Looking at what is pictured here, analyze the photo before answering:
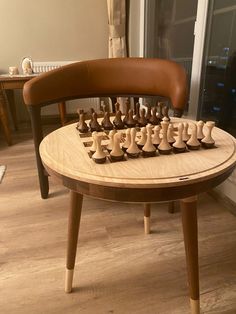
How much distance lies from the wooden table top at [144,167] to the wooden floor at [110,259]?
0.58 meters

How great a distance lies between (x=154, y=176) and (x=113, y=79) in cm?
122

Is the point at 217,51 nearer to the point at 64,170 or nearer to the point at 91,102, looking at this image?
the point at 64,170

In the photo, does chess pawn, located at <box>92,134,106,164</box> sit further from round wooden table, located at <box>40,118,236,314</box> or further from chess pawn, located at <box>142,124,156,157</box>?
chess pawn, located at <box>142,124,156,157</box>

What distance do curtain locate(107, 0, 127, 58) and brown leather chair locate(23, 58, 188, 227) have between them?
3.23 ft

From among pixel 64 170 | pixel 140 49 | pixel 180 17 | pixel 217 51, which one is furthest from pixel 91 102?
pixel 64 170

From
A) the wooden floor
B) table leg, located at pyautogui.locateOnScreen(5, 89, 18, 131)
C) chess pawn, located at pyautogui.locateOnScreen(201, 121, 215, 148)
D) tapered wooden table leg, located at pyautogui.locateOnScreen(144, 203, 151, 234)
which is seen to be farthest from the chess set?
table leg, located at pyautogui.locateOnScreen(5, 89, 18, 131)

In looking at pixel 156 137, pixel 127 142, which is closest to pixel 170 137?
pixel 156 137

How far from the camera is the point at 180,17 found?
89.3 inches

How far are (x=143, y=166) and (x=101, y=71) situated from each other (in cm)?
118

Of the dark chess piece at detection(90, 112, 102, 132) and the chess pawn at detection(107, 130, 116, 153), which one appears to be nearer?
the chess pawn at detection(107, 130, 116, 153)

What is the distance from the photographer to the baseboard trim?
1.51 meters

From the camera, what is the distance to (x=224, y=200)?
5.20ft

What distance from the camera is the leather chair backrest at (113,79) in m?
1.51

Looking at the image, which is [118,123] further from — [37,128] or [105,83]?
[105,83]
